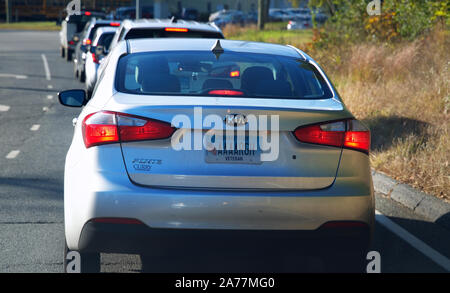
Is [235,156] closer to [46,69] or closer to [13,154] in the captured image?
[13,154]

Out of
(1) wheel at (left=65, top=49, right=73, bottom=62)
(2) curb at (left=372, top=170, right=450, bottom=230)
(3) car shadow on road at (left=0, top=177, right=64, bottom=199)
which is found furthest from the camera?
(1) wheel at (left=65, top=49, right=73, bottom=62)

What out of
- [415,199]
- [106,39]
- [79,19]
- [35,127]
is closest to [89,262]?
[415,199]

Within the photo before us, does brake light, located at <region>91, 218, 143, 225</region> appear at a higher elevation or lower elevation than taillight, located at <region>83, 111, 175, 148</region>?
lower

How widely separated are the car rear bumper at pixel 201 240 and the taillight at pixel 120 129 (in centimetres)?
49

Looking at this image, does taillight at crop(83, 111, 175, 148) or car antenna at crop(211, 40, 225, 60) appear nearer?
taillight at crop(83, 111, 175, 148)

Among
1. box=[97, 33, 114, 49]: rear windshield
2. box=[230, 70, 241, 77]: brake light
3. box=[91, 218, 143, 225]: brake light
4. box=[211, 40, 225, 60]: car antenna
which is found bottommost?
box=[97, 33, 114, 49]: rear windshield

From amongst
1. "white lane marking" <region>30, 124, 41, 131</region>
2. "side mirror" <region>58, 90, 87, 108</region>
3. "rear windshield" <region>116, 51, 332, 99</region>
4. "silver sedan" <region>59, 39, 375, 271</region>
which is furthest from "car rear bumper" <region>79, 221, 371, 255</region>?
"white lane marking" <region>30, 124, 41, 131</region>

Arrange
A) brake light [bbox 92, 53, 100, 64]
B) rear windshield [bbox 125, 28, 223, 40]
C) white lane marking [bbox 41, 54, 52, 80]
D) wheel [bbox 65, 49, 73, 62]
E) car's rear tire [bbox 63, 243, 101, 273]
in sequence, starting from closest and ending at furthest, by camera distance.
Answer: car's rear tire [bbox 63, 243, 101, 273] < rear windshield [bbox 125, 28, 223, 40] < brake light [bbox 92, 53, 100, 64] < white lane marking [bbox 41, 54, 52, 80] < wheel [bbox 65, 49, 73, 62]

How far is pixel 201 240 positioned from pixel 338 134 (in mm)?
1031

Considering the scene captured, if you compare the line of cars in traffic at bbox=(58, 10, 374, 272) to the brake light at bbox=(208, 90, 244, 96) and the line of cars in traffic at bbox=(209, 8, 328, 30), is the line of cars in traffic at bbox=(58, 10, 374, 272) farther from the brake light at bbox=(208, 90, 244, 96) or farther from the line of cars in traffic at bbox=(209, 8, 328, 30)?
the line of cars in traffic at bbox=(209, 8, 328, 30)

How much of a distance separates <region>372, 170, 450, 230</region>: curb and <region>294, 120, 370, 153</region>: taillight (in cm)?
263

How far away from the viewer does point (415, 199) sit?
7727 mm

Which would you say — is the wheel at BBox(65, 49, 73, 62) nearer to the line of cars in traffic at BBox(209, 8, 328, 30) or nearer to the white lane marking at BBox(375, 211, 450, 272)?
the line of cars in traffic at BBox(209, 8, 328, 30)

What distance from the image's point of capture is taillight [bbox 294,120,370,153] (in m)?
4.62
